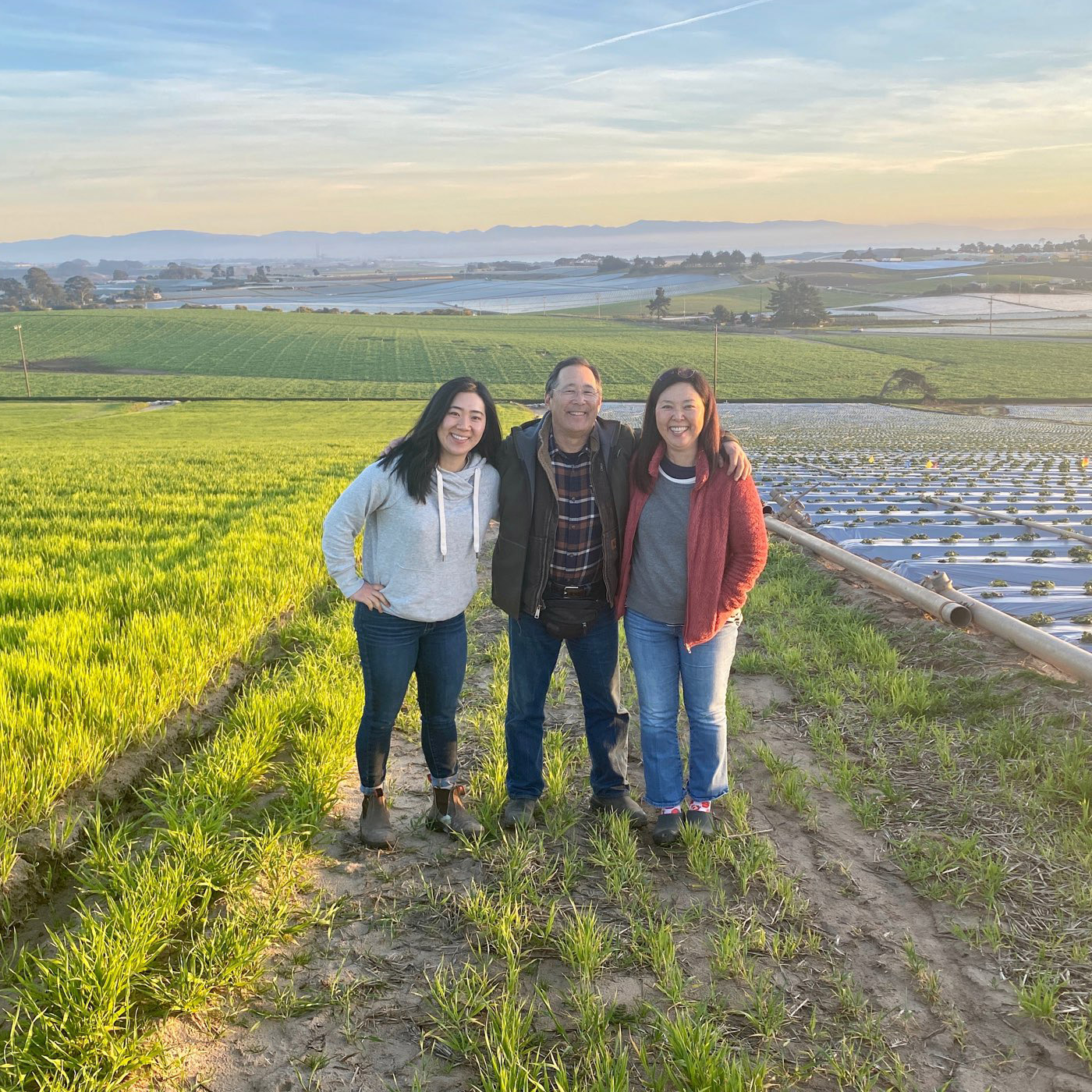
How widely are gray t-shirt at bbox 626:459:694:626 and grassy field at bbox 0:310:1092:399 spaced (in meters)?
44.8

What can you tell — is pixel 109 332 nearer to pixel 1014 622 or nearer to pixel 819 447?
pixel 819 447

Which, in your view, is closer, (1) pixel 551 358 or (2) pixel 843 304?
(1) pixel 551 358

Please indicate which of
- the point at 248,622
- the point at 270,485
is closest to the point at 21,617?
the point at 248,622

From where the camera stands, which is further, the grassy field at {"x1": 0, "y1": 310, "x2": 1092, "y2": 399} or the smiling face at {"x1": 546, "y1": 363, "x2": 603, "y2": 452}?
the grassy field at {"x1": 0, "y1": 310, "x2": 1092, "y2": 399}

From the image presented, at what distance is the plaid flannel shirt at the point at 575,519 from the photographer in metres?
3.46

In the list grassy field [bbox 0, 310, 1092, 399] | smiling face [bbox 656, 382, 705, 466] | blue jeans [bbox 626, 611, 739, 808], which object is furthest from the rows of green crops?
grassy field [bbox 0, 310, 1092, 399]

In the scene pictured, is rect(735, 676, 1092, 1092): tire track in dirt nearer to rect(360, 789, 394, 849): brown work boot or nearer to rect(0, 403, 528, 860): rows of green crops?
rect(360, 789, 394, 849): brown work boot

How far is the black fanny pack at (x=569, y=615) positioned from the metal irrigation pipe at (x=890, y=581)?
3.42m

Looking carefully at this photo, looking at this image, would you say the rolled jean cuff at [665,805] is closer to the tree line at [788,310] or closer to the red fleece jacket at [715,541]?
the red fleece jacket at [715,541]

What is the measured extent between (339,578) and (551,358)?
204 ft

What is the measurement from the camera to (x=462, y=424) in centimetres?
329

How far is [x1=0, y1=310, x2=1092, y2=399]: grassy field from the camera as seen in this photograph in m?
50.1

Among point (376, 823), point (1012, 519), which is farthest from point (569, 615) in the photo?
point (1012, 519)

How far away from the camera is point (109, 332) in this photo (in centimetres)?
7412
